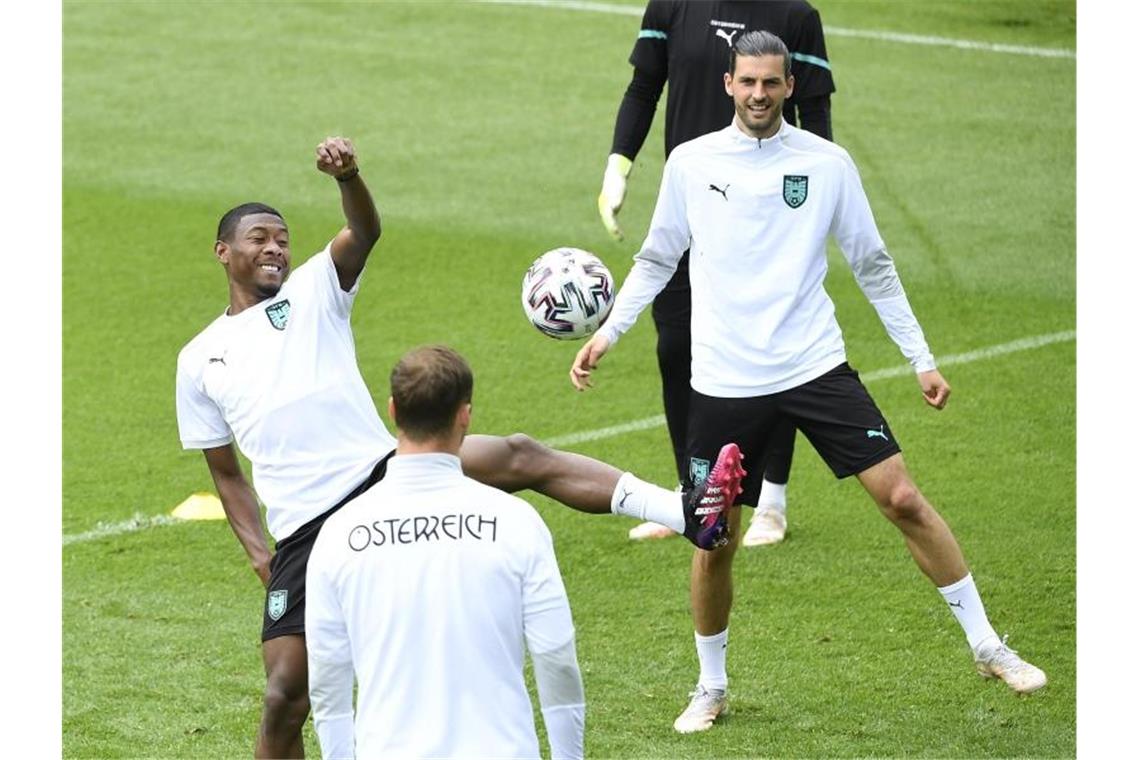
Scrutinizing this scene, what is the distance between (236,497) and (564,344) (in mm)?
5611

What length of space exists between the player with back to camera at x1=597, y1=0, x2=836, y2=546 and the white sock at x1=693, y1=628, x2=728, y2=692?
Answer: 0.99m

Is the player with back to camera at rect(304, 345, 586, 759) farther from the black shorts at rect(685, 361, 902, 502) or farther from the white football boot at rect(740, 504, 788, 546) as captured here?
the white football boot at rect(740, 504, 788, 546)

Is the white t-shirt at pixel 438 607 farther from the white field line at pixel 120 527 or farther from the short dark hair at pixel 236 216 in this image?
the white field line at pixel 120 527

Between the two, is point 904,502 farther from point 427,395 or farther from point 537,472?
point 427,395

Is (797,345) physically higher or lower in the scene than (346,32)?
higher

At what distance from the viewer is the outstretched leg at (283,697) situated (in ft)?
18.8

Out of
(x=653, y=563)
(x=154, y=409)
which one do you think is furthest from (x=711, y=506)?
(x=154, y=409)

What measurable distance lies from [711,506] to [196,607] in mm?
3030

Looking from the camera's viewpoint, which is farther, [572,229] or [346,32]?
[346,32]

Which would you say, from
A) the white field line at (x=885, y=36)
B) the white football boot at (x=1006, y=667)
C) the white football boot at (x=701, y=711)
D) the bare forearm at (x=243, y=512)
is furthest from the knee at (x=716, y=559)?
the white field line at (x=885, y=36)

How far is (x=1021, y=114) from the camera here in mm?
15969

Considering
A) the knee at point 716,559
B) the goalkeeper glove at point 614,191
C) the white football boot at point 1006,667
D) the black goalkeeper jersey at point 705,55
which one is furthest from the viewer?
the goalkeeper glove at point 614,191

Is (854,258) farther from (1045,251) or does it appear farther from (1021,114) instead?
(1021,114)

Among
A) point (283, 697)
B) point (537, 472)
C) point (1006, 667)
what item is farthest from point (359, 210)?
point (1006, 667)
